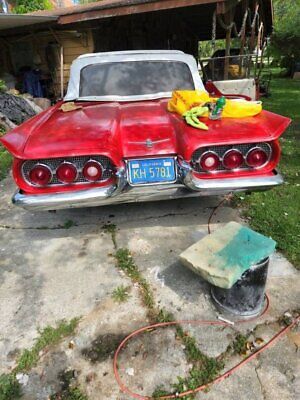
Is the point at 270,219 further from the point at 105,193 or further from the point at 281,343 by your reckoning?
the point at 105,193

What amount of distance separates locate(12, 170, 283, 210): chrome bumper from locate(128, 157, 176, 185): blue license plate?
0.05 meters

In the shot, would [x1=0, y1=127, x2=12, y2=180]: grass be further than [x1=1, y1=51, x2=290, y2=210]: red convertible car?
Yes

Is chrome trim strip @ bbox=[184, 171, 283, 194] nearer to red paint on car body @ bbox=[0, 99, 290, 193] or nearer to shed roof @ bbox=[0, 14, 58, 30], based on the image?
red paint on car body @ bbox=[0, 99, 290, 193]

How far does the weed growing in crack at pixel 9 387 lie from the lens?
182 cm

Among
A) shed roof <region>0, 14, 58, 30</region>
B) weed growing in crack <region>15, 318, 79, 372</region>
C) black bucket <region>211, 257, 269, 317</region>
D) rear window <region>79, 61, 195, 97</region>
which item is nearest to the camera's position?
weed growing in crack <region>15, 318, 79, 372</region>

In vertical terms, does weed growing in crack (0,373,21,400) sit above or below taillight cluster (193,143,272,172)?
below

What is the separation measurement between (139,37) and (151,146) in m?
10.5

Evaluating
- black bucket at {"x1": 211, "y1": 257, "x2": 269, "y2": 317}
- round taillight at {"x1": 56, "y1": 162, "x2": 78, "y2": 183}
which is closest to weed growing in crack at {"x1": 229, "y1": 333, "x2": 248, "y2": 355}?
black bucket at {"x1": 211, "y1": 257, "x2": 269, "y2": 317}

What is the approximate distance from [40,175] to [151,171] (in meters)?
0.92

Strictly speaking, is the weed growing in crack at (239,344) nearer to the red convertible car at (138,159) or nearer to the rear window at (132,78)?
the red convertible car at (138,159)

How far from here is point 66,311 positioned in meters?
2.40

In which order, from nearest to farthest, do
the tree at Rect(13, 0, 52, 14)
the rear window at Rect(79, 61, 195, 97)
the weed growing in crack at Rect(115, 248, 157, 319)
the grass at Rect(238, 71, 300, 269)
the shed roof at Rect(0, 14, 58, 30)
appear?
the weed growing in crack at Rect(115, 248, 157, 319) → the grass at Rect(238, 71, 300, 269) → the rear window at Rect(79, 61, 195, 97) → the shed roof at Rect(0, 14, 58, 30) → the tree at Rect(13, 0, 52, 14)

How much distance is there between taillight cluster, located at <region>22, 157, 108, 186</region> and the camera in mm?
2654

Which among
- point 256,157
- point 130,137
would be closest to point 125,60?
point 130,137
